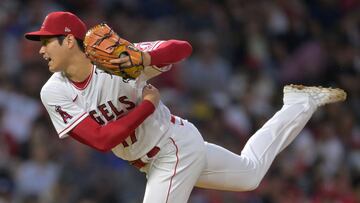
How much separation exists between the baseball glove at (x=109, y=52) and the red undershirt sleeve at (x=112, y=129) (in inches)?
8.1

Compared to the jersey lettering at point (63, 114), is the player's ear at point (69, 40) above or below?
above

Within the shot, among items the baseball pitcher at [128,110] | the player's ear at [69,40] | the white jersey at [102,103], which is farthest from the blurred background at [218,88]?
the player's ear at [69,40]

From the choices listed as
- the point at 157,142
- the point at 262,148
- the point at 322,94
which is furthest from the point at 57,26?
the point at 322,94

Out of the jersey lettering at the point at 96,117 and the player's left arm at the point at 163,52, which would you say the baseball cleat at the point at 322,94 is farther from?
the jersey lettering at the point at 96,117

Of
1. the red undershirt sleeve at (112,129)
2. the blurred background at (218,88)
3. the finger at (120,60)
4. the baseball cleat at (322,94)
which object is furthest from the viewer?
the blurred background at (218,88)

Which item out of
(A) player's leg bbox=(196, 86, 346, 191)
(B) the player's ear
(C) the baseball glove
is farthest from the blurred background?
(C) the baseball glove

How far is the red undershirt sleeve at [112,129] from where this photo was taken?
5250 millimetres

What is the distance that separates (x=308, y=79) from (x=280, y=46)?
0.49 metres

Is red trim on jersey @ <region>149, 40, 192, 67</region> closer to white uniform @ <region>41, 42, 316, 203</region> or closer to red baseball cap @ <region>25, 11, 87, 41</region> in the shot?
white uniform @ <region>41, 42, 316, 203</region>

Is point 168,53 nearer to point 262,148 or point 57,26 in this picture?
point 57,26

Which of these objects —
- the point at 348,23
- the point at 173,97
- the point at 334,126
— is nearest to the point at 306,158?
the point at 334,126

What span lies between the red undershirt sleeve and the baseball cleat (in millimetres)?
1218

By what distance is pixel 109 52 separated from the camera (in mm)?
5133

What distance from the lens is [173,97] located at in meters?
9.33
